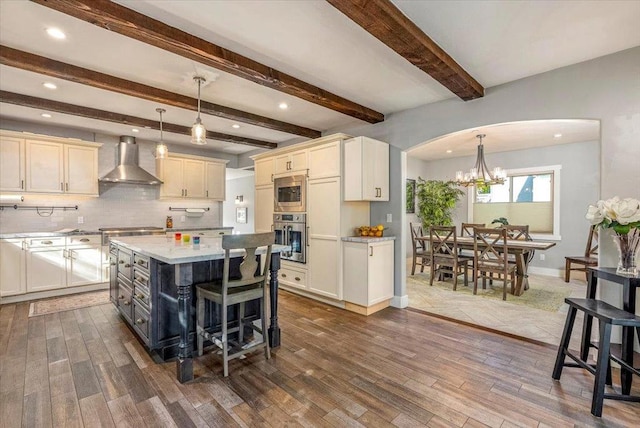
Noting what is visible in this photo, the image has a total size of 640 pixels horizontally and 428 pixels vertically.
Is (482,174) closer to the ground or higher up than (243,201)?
higher up

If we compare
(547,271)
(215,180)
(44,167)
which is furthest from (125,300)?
(547,271)

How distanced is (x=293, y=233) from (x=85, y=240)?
323 cm

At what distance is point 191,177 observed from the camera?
5.93 meters

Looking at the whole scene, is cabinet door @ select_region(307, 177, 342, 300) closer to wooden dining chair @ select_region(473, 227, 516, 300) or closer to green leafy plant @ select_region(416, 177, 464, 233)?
wooden dining chair @ select_region(473, 227, 516, 300)

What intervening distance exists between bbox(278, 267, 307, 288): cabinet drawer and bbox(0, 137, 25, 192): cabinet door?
395 cm

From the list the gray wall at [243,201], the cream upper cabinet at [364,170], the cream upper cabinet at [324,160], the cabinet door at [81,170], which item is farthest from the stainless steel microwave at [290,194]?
the gray wall at [243,201]

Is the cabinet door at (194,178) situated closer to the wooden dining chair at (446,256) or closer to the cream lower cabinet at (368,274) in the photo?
the cream lower cabinet at (368,274)

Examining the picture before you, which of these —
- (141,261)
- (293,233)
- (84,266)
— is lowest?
(84,266)

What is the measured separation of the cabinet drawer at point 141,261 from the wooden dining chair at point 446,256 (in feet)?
14.0

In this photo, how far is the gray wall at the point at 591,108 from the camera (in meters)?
2.47

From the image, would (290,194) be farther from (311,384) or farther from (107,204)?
(107,204)

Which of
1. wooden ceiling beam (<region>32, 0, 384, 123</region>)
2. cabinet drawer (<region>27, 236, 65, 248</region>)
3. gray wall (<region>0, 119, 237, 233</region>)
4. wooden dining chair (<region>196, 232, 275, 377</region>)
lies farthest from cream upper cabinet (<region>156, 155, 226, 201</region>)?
wooden dining chair (<region>196, 232, 275, 377</region>)

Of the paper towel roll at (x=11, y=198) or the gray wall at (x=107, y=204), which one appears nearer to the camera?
the paper towel roll at (x=11, y=198)

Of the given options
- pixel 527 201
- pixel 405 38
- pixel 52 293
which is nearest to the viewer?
pixel 405 38
